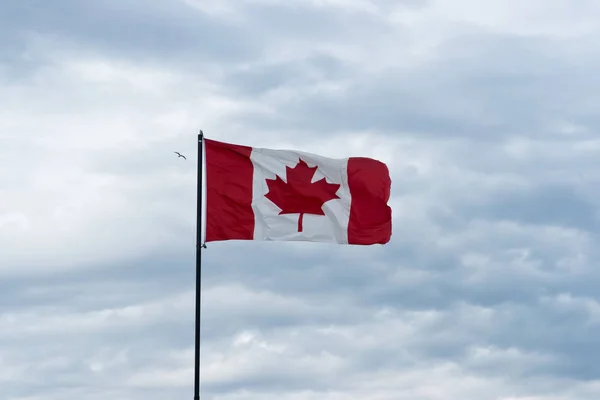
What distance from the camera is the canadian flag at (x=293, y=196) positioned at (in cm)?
4875

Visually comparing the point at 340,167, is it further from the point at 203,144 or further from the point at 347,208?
the point at 203,144

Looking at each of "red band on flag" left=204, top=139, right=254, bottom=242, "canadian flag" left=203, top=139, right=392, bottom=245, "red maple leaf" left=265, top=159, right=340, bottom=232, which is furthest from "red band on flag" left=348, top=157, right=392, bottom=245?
"red band on flag" left=204, top=139, right=254, bottom=242

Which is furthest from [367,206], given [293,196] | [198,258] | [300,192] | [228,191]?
[198,258]

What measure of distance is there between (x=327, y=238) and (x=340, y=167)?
10.4 feet

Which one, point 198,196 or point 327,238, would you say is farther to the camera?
point 327,238

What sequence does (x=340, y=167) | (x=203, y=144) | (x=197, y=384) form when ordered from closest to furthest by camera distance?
(x=197, y=384) < (x=203, y=144) < (x=340, y=167)

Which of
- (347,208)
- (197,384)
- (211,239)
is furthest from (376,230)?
(197,384)

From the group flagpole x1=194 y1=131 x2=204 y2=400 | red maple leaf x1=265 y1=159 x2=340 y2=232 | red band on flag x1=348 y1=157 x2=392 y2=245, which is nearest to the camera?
flagpole x1=194 y1=131 x2=204 y2=400

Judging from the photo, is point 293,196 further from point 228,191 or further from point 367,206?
point 367,206

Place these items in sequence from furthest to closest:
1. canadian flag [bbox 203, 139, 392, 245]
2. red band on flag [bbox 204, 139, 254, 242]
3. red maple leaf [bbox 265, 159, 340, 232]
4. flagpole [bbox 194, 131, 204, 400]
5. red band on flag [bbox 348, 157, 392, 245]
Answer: red band on flag [bbox 348, 157, 392, 245] < red maple leaf [bbox 265, 159, 340, 232] < canadian flag [bbox 203, 139, 392, 245] < red band on flag [bbox 204, 139, 254, 242] < flagpole [bbox 194, 131, 204, 400]

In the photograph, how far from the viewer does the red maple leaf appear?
50188 millimetres

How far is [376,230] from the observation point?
52.0 m

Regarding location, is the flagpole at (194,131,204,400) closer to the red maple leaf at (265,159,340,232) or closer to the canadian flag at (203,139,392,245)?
the canadian flag at (203,139,392,245)

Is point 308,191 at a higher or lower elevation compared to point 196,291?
higher
